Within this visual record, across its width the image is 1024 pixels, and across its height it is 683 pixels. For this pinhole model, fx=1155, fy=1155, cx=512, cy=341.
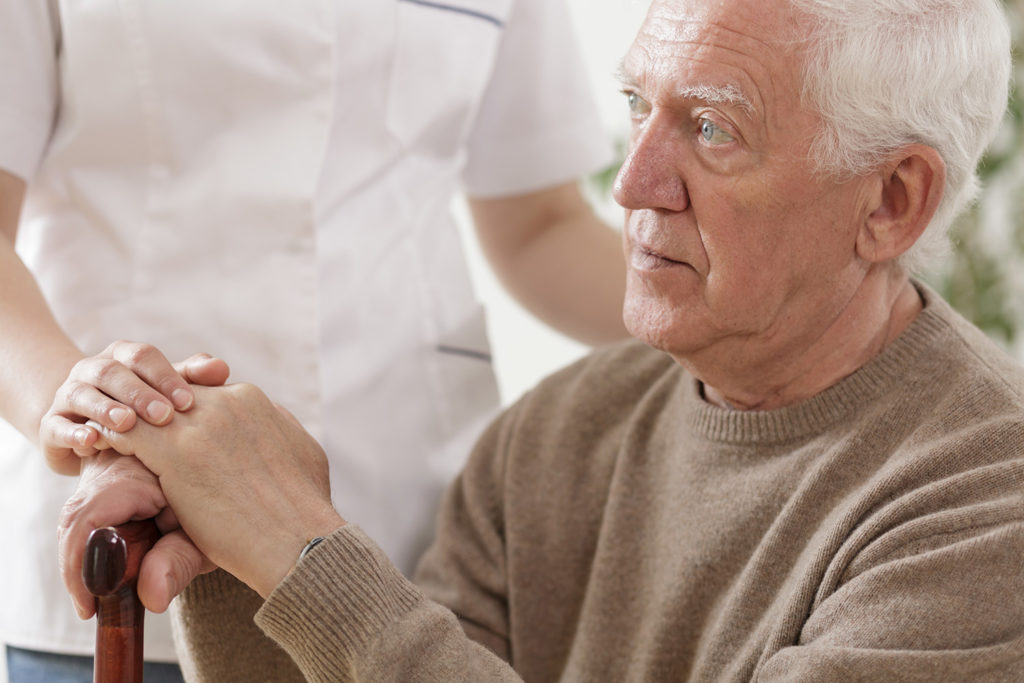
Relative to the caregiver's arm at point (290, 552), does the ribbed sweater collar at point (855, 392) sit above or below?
above

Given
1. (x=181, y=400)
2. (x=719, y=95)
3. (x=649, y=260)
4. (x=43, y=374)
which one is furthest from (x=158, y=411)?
(x=719, y=95)

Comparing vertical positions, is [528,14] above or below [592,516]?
above

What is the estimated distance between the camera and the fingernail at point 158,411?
1.14m

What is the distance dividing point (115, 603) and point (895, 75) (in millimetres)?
910

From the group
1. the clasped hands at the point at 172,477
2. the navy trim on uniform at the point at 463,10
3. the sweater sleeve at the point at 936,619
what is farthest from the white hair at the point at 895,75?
the clasped hands at the point at 172,477

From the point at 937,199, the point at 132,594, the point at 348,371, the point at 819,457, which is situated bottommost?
the point at 132,594

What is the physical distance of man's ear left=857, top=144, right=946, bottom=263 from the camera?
121cm

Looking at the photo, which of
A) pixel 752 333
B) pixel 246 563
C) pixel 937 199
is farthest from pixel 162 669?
pixel 937 199

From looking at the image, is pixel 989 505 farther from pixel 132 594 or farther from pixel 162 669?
pixel 162 669

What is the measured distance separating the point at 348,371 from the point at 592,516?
36cm

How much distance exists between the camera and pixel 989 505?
109cm

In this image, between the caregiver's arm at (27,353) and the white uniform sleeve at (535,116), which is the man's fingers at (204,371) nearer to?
the caregiver's arm at (27,353)

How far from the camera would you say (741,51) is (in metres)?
1.17

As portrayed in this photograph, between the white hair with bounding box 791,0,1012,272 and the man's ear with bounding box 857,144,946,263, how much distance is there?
0.02m
